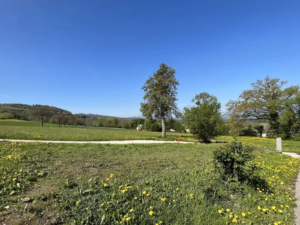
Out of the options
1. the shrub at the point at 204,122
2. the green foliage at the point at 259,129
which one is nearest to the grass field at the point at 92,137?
the shrub at the point at 204,122

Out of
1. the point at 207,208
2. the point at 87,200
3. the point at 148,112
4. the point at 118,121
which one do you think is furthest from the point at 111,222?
the point at 118,121

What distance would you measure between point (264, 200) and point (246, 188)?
1.47ft

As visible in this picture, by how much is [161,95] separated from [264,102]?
20.2m

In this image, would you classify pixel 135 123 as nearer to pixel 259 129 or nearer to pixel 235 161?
pixel 259 129

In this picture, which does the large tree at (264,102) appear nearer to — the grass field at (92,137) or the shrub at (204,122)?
the grass field at (92,137)

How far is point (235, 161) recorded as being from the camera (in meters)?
4.37

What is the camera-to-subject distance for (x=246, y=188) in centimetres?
424

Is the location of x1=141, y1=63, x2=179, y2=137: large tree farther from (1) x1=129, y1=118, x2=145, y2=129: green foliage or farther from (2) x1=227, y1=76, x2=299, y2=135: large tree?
(1) x1=129, y1=118, x2=145, y2=129: green foliage

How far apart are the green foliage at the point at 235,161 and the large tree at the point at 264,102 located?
93.8 feet

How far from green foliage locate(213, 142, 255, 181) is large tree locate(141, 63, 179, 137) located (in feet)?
58.3

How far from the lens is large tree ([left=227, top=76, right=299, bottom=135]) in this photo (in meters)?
28.1

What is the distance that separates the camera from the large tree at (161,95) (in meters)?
22.8

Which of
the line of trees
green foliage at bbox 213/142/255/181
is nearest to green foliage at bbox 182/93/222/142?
the line of trees

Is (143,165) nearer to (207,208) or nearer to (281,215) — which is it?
(207,208)
